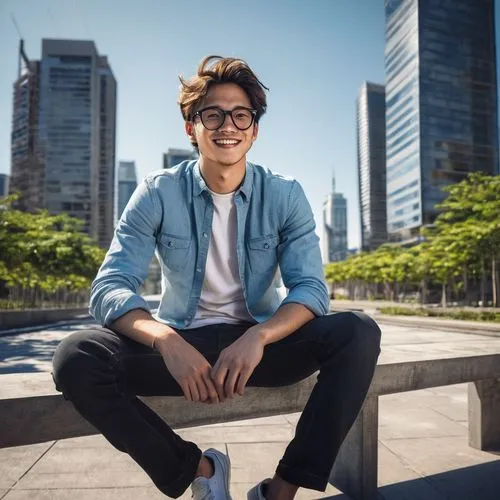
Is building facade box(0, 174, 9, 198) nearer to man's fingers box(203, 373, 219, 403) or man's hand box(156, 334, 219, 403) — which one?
man's hand box(156, 334, 219, 403)

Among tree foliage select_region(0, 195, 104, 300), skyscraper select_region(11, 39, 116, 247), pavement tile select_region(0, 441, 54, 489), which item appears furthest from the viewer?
skyscraper select_region(11, 39, 116, 247)

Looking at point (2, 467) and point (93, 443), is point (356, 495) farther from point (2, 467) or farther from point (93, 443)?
point (2, 467)

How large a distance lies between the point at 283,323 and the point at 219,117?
1.19 m

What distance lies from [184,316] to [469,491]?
6.49ft

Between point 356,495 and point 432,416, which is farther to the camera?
point 432,416

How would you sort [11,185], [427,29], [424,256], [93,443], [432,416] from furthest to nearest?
[11,185] < [427,29] < [424,256] < [432,416] < [93,443]

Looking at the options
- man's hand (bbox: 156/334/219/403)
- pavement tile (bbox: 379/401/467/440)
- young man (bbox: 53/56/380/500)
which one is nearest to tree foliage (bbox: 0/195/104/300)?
pavement tile (bbox: 379/401/467/440)

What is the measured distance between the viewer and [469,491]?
253cm

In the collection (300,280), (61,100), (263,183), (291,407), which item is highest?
(61,100)

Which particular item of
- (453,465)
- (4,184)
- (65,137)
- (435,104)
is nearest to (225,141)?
(453,465)

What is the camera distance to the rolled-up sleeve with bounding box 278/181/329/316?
2020mm

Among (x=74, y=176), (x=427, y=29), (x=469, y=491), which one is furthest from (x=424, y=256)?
(x=74, y=176)

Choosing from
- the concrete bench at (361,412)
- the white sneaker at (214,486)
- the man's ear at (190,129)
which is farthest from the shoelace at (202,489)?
the man's ear at (190,129)

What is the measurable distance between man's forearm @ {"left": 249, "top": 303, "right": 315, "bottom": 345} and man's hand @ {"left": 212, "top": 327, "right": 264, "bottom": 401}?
0.29 ft
